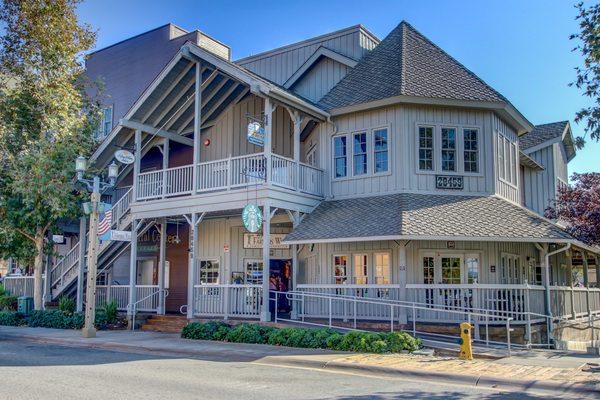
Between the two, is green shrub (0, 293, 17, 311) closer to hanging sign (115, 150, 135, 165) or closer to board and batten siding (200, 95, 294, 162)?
board and batten siding (200, 95, 294, 162)

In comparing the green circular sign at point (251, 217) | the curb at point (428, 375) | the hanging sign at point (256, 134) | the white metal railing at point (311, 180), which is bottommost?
the curb at point (428, 375)

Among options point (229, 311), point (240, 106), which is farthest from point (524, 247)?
point (240, 106)

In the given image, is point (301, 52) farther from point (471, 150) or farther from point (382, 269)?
point (382, 269)

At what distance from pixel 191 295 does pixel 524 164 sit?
14.8 meters

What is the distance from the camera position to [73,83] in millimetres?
24953

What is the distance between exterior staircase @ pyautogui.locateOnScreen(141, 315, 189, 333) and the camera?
62.6ft

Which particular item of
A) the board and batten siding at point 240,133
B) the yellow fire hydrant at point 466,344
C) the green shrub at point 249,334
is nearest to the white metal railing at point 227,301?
the green shrub at point 249,334

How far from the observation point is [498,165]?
19.3m

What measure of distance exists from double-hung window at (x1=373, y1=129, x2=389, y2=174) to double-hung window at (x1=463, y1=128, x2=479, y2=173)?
2.58 meters

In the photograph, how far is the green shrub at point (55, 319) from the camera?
67.4 feet

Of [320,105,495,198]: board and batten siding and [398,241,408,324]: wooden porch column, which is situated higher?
[320,105,495,198]: board and batten siding

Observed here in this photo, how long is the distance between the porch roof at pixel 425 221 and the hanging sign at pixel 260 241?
2.69 m

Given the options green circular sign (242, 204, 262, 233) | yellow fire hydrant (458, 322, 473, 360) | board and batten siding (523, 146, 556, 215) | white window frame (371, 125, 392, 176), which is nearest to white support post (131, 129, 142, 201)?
green circular sign (242, 204, 262, 233)

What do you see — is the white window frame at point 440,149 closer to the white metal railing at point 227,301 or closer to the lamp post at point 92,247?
the white metal railing at point 227,301
